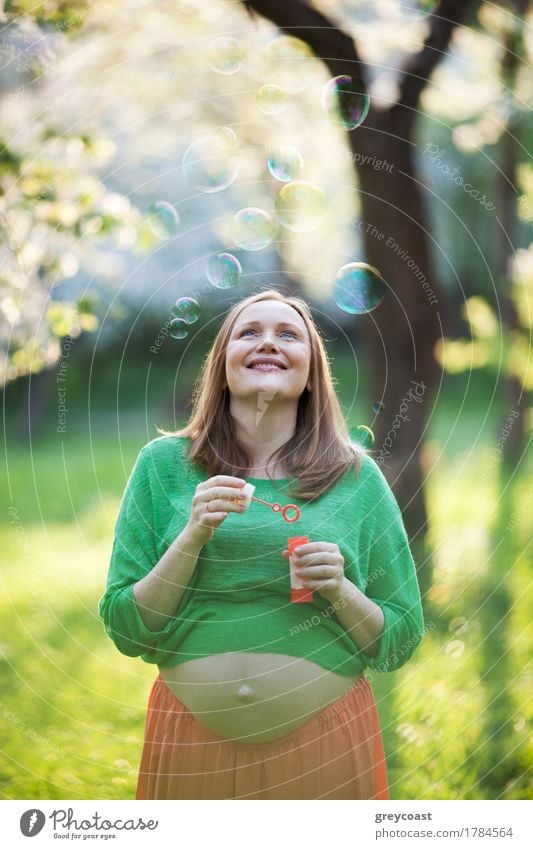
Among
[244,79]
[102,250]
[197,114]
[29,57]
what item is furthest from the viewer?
[102,250]

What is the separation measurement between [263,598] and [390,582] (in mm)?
317

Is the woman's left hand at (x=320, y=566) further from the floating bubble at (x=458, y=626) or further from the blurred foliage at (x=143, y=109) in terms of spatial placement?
the floating bubble at (x=458, y=626)

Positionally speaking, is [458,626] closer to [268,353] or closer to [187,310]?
[187,310]

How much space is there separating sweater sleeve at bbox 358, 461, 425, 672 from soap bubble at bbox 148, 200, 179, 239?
3.92ft

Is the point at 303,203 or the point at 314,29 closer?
the point at 303,203

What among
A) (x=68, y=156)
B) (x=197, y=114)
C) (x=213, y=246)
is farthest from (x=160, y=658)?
(x=213, y=246)

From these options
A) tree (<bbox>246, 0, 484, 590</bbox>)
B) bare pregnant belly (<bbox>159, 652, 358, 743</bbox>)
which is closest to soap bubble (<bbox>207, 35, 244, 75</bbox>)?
tree (<bbox>246, 0, 484, 590</bbox>)

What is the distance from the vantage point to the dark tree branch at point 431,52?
12.7 ft

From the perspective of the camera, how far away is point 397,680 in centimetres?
374

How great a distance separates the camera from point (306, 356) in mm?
2322

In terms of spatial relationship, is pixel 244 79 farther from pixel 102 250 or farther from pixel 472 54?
pixel 102 250

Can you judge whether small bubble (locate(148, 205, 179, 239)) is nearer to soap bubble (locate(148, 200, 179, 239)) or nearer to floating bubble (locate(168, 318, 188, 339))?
soap bubble (locate(148, 200, 179, 239))

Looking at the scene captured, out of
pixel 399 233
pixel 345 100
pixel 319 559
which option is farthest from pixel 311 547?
pixel 399 233

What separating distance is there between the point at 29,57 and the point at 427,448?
2590 millimetres
